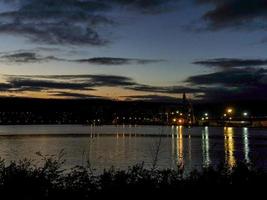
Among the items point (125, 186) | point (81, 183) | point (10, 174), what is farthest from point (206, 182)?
point (10, 174)

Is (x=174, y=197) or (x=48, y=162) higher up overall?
(x=48, y=162)

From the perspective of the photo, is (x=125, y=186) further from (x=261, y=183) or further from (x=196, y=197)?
(x=261, y=183)

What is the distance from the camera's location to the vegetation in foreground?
496 inches

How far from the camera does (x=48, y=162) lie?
14.0 metres

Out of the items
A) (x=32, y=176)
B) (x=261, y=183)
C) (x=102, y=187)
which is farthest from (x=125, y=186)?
(x=261, y=183)

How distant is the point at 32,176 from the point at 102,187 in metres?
1.83

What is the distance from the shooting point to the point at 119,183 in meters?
12.9

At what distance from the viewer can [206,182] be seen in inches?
531

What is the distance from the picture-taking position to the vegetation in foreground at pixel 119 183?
41.4 ft

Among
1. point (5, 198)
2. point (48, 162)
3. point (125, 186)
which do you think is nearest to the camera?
point (5, 198)

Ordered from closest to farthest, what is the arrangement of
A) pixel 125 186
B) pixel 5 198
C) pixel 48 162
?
pixel 5 198 < pixel 125 186 < pixel 48 162

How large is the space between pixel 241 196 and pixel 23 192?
5.52 meters

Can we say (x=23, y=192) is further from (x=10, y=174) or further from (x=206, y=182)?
(x=206, y=182)

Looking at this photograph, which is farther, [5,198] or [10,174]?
[10,174]
